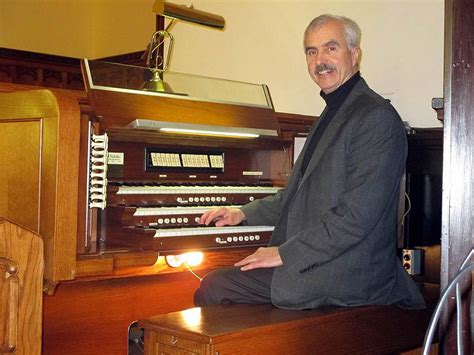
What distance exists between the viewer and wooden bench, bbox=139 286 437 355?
2145 millimetres

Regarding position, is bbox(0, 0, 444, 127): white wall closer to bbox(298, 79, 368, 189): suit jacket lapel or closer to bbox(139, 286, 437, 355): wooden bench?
bbox(298, 79, 368, 189): suit jacket lapel

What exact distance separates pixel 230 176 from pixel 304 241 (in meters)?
1.07

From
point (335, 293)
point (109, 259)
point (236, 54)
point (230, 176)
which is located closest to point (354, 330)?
point (335, 293)

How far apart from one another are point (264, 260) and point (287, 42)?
2.36 meters

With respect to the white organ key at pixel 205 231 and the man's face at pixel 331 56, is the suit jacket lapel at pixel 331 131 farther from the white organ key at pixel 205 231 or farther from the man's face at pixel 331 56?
the white organ key at pixel 205 231

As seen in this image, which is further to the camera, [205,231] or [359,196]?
[205,231]

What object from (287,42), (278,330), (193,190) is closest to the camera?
(278,330)

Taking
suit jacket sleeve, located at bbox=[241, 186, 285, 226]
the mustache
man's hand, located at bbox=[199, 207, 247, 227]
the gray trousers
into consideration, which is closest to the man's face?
the mustache

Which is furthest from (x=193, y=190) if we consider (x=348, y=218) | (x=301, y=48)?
(x=301, y=48)

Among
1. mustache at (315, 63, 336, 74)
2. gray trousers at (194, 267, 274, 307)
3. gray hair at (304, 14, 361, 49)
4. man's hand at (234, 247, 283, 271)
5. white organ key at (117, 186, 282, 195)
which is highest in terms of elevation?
gray hair at (304, 14, 361, 49)

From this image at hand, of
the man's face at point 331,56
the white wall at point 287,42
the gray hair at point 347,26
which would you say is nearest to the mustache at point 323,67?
the man's face at point 331,56

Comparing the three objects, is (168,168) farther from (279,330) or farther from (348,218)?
(279,330)

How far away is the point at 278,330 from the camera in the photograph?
7.34 ft

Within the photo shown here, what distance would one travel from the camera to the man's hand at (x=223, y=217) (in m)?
2.93
